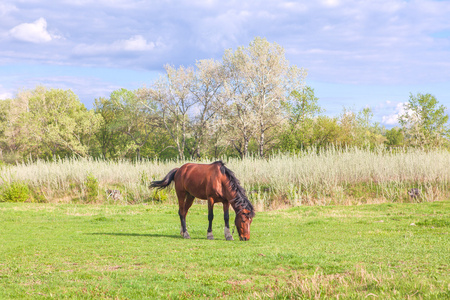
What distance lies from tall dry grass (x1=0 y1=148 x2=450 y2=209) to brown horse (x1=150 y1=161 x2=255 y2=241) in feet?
32.6

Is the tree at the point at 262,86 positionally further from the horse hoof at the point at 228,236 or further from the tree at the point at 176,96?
the horse hoof at the point at 228,236

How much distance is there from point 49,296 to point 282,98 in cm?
4961

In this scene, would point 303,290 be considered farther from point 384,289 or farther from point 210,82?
point 210,82

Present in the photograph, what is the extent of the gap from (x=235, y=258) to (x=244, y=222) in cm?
248

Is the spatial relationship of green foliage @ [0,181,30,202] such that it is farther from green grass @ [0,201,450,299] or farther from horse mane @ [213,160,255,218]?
horse mane @ [213,160,255,218]

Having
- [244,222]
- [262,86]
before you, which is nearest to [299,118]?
[262,86]

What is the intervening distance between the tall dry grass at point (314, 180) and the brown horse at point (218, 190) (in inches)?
392

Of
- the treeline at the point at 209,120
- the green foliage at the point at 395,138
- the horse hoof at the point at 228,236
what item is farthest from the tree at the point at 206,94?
the horse hoof at the point at 228,236

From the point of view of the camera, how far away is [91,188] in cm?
2711

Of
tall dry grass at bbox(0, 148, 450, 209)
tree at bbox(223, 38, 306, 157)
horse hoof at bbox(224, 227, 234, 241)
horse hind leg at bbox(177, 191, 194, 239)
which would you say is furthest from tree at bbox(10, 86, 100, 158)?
horse hoof at bbox(224, 227, 234, 241)

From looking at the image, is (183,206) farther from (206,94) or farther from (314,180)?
(206,94)

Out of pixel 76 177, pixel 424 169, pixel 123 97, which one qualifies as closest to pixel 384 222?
pixel 424 169

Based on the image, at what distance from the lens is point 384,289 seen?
18.7 ft

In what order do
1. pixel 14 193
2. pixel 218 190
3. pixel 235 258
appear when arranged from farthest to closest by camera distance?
pixel 14 193
pixel 218 190
pixel 235 258
